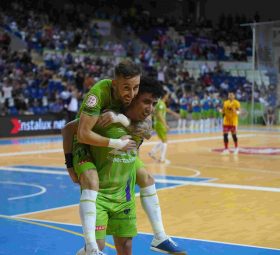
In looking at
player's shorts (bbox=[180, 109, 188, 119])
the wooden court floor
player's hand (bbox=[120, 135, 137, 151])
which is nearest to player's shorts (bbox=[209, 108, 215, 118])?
player's shorts (bbox=[180, 109, 188, 119])

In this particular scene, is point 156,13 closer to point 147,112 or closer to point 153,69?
point 153,69

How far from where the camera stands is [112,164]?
464 centimetres

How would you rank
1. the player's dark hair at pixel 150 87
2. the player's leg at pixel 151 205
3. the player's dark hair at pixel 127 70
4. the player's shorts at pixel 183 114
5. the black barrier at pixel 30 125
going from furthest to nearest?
the player's shorts at pixel 183 114 < the black barrier at pixel 30 125 < the player's leg at pixel 151 205 < the player's dark hair at pixel 150 87 < the player's dark hair at pixel 127 70

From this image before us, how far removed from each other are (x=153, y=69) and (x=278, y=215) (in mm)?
26684

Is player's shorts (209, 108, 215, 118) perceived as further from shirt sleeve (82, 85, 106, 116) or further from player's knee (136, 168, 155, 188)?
shirt sleeve (82, 85, 106, 116)

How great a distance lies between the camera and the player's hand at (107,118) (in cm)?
447

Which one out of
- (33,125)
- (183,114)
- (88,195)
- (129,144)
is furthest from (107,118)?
(183,114)

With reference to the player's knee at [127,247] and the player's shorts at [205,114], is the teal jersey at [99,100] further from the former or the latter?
the player's shorts at [205,114]

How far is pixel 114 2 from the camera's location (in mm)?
39406

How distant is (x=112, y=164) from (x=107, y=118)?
1.29 ft

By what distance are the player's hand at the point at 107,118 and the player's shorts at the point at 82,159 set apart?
281 millimetres

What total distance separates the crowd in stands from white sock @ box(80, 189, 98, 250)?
63.9 feet

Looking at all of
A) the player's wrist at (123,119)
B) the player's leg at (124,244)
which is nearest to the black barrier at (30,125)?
the player's leg at (124,244)

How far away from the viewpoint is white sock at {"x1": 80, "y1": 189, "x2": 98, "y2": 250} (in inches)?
173
